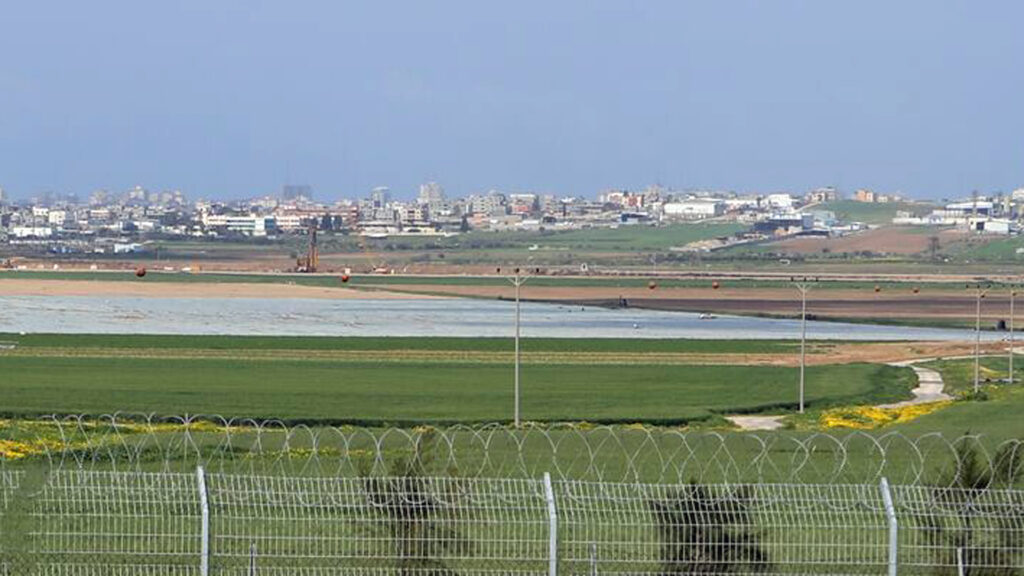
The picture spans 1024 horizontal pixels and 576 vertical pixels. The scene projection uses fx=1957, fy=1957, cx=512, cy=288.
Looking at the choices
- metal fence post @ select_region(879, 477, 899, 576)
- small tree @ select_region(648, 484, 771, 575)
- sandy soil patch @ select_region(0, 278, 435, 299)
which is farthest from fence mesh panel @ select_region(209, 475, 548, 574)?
sandy soil patch @ select_region(0, 278, 435, 299)

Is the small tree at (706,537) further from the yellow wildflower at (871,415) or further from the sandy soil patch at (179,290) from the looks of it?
the sandy soil patch at (179,290)

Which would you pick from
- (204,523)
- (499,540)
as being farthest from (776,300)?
(204,523)

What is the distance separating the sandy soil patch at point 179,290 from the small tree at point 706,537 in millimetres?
133017

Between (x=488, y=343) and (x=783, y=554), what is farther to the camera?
(x=488, y=343)

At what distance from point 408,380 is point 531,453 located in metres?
31.7

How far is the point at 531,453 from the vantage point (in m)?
33.6

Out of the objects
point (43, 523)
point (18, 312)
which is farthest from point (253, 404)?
point (18, 312)

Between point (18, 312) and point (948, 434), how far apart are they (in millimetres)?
84888

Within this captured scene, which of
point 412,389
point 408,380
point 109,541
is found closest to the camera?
point 109,541

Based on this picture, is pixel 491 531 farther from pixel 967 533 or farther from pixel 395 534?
pixel 967 533

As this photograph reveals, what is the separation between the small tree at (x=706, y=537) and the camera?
17.0 metres

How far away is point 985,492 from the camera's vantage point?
60.2 feet

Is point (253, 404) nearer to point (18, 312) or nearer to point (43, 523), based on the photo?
point (43, 523)

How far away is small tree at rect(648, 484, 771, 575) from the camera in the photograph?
17.0 meters
